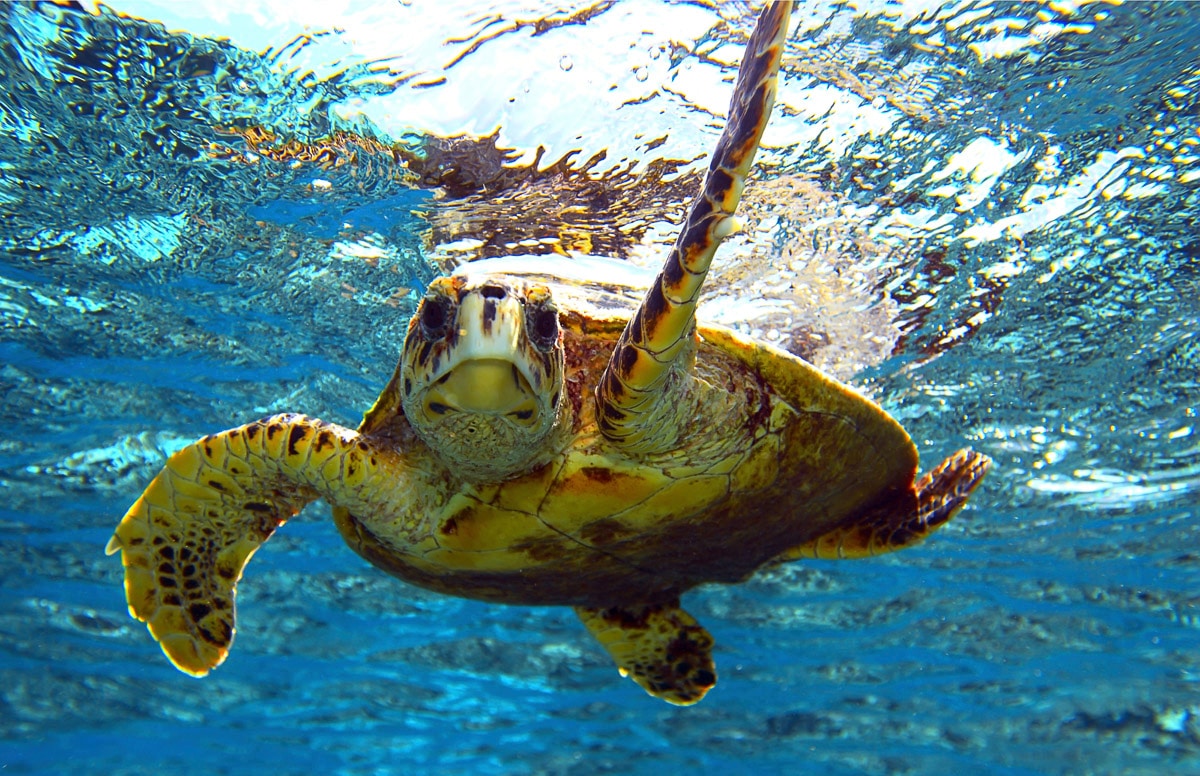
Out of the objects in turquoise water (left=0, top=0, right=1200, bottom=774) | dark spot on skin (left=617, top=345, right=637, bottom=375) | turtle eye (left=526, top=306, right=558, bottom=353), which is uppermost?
turquoise water (left=0, top=0, right=1200, bottom=774)

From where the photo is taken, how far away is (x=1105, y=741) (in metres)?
20.7

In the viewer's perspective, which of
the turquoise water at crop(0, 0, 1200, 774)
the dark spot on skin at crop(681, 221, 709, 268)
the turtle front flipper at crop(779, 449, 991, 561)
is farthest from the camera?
the turtle front flipper at crop(779, 449, 991, 561)

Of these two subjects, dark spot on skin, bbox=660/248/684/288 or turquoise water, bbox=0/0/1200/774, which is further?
turquoise water, bbox=0/0/1200/774

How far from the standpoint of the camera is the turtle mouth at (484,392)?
273 cm

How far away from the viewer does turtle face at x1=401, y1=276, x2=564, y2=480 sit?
2.65 meters

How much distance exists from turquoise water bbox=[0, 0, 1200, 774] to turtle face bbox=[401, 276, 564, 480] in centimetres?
286

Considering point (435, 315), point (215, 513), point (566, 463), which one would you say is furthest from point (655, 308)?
point (215, 513)

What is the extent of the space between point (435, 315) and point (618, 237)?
3988mm

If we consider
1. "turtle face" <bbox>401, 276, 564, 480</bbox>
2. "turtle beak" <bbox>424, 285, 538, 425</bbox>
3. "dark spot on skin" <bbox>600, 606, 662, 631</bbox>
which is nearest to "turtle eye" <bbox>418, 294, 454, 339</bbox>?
"turtle face" <bbox>401, 276, 564, 480</bbox>

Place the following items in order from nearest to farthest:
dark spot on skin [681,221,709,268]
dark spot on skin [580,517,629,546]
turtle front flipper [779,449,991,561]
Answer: dark spot on skin [681,221,709,268] < dark spot on skin [580,517,629,546] < turtle front flipper [779,449,991,561]

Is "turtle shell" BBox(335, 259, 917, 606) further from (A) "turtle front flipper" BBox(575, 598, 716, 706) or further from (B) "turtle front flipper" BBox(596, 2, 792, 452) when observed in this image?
(A) "turtle front flipper" BBox(575, 598, 716, 706)

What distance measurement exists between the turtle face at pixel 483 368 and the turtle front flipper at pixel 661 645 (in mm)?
3177

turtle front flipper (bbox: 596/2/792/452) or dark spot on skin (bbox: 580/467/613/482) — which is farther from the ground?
turtle front flipper (bbox: 596/2/792/452)

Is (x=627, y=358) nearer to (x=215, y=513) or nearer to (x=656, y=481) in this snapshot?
(x=656, y=481)
